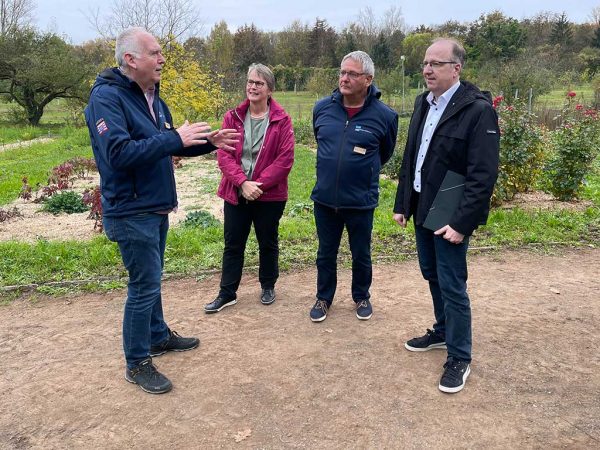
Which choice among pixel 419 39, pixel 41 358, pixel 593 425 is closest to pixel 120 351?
pixel 41 358

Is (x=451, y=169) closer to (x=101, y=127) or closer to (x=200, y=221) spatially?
(x=101, y=127)

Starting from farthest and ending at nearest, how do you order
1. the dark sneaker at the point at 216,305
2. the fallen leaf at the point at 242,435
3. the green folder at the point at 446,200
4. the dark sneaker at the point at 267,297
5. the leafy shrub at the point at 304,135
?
the leafy shrub at the point at 304,135
the dark sneaker at the point at 267,297
the dark sneaker at the point at 216,305
the green folder at the point at 446,200
the fallen leaf at the point at 242,435

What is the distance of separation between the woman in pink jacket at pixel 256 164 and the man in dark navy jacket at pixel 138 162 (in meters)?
0.67

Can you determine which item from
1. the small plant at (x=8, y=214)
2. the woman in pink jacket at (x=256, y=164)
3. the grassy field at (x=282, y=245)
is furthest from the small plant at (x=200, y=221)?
the small plant at (x=8, y=214)

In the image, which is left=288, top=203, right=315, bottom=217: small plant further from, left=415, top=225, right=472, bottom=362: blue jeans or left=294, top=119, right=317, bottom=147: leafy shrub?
left=294, top=119, right=317, bottom=147: leafy shrub

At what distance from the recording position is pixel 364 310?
161 inches

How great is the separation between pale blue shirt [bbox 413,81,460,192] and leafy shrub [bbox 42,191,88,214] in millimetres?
6215

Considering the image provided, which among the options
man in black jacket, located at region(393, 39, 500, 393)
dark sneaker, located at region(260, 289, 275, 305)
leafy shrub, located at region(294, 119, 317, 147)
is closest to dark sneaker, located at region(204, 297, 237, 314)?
dark sneaker, located at region(260, 289, 275, 305)

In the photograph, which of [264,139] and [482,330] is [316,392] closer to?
[482,330]

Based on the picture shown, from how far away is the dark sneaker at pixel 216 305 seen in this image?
423 cm

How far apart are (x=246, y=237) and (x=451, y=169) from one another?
190 centimetres

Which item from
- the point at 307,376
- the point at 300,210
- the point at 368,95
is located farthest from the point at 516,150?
the point at 307,376

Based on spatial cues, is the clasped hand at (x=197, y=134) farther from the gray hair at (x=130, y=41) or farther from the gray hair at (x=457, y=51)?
the gray hair at (x=457, y=51)

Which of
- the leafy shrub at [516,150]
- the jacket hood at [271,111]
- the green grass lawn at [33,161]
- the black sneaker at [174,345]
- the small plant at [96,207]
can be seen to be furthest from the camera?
the green grass lawn at [33,161]
